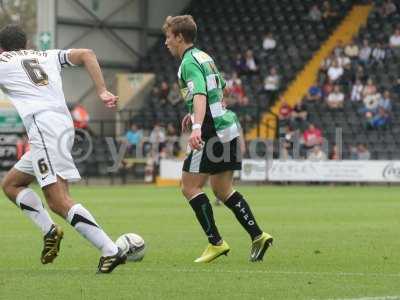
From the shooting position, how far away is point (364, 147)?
33812mm

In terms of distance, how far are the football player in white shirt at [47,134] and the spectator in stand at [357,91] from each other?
26.3 m

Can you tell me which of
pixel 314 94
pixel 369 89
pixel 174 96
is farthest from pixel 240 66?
pixel 369 89

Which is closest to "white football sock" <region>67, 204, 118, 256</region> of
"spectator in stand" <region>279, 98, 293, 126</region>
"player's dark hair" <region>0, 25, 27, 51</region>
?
"player's dark hair" <region>0, 25, 27, 51</region>

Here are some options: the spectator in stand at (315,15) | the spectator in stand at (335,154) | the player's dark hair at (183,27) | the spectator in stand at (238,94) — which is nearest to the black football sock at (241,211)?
the player's dark hair at (183,27)

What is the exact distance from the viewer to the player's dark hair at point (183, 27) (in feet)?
34.4

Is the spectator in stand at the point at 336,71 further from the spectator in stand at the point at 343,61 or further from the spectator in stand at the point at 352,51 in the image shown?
the spectator in stand at the point at 352,51

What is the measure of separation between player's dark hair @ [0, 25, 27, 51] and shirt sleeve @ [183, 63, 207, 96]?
Result: 63.6 inches

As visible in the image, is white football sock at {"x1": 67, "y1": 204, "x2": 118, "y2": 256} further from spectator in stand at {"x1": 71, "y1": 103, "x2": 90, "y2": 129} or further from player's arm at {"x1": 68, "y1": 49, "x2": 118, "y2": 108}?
spectator in stand at {"x1": 71, "y1": 103, "x2": 90, "y2": 129}

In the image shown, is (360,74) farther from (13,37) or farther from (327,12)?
(13,37)

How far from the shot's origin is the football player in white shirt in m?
9.22

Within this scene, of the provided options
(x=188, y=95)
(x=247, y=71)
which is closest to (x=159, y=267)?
(x=188, y=95)

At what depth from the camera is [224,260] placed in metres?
10.9

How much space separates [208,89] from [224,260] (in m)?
1.67

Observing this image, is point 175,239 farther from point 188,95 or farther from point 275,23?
point 275,23
